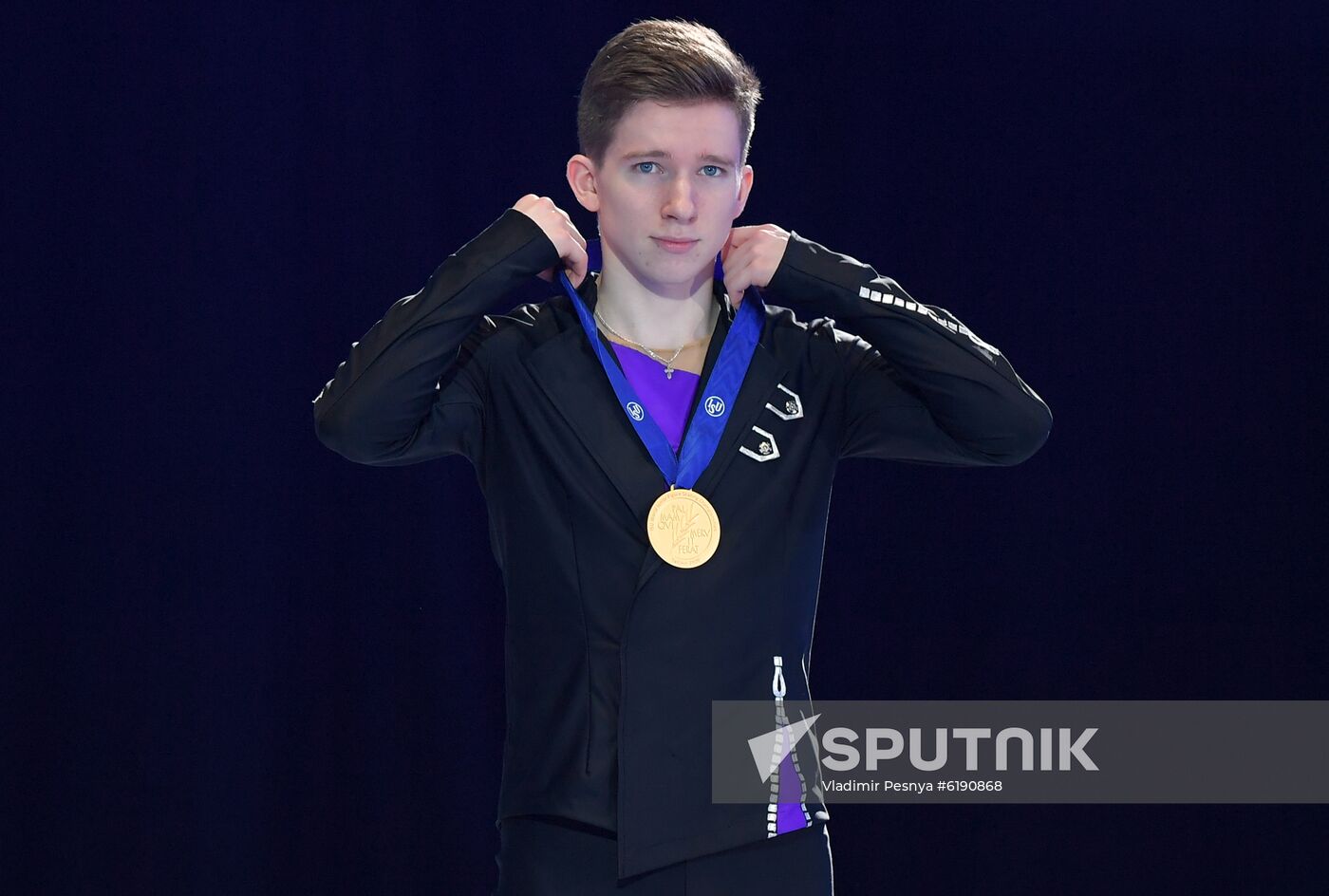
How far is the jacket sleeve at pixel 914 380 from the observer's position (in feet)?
6.25

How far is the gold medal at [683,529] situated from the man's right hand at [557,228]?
0.34 m

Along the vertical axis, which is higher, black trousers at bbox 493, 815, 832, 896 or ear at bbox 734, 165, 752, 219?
ear at bbox 734, 165, 752, 219

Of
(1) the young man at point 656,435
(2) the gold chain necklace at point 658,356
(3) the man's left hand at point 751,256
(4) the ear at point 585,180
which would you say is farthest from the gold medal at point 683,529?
(4) the ear at point 585,180

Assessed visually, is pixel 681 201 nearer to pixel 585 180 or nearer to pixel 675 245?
pixel 675 245

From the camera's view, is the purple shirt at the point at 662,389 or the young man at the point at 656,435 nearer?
the young man at the point at 656,435

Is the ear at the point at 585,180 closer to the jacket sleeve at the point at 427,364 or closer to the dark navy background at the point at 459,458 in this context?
the jacket sleeve at the point at 427,364

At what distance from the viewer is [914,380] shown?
1924 mm

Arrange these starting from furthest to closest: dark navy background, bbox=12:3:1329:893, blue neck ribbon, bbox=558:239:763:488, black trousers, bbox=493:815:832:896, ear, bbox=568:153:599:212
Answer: dark navy background, bbox=12:3:1329:893, ear, bbox=568:153:599:212, blue neck ribbon, bbox=558:239:763:488, black trousers, bbox=493:815:832:896

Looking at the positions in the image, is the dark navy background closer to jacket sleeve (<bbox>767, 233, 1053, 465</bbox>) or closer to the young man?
the young man

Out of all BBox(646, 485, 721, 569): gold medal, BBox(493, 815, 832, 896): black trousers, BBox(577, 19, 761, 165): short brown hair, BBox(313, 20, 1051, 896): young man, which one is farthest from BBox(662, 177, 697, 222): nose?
BBox(493, 815, 832, 896): black trousers

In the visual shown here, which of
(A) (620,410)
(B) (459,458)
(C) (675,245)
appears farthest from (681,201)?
(B) (459,458)

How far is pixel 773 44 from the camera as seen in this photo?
365 cm

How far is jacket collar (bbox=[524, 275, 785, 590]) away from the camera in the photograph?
1829 mm

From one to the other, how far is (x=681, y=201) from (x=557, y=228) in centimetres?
16
